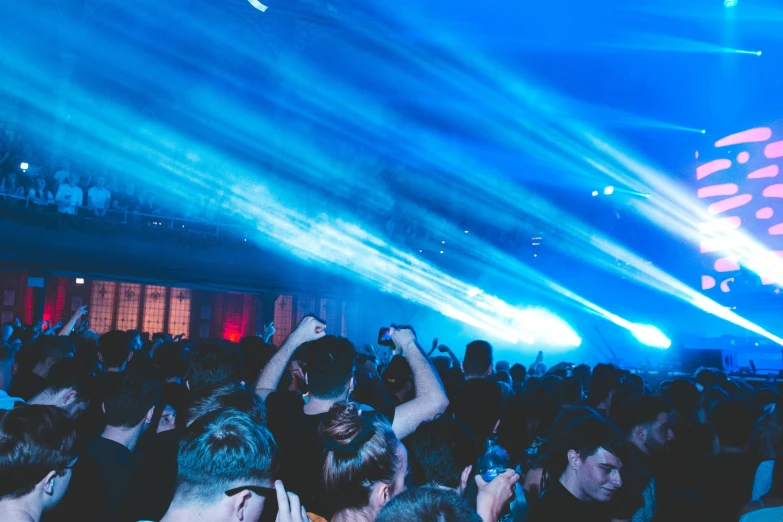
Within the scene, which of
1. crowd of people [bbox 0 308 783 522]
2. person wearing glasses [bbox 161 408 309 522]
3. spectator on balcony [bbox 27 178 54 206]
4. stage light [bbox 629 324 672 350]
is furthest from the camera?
stage light [bbox 629 324 672 350]

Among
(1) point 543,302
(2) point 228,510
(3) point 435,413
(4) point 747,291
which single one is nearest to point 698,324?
(4) point 747,291

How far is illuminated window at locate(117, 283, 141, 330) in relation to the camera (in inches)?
774

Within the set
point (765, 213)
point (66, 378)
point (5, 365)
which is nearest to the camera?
point (66, 378)

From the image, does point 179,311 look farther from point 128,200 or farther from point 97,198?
point 97,198

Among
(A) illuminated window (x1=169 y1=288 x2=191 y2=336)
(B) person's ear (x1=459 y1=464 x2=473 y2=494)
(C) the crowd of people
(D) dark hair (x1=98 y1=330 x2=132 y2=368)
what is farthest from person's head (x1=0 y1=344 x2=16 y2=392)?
(A) illuminated window (x1=169 y1=288 x2=191 y2=336)

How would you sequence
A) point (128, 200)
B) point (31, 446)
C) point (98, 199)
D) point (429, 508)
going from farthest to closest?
1. point (128, 200)
2. point (98, 199)
3. point (31, 446)
4. point (429, 508)

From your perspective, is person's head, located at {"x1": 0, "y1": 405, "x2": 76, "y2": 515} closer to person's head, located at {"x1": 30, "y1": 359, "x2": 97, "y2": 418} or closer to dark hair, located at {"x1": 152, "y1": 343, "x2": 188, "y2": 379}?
person's head, located at {"x1": 30, "y1": 359, "x2": 97, "y2": 418}

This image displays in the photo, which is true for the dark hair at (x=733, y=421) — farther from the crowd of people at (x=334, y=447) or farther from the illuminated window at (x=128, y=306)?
the illuminated window at (x=128, y=306)

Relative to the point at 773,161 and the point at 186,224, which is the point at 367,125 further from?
the point at 773,161

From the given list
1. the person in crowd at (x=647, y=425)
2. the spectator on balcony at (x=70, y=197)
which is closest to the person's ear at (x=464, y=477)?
the person in crowd at (x=647, y=425)

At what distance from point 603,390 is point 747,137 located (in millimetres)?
16322

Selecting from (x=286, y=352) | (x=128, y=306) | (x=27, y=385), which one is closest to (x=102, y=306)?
(x=128, y=306)

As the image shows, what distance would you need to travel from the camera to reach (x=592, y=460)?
301 cm

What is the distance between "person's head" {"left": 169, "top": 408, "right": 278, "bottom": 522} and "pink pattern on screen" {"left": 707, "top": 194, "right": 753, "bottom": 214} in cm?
1968
